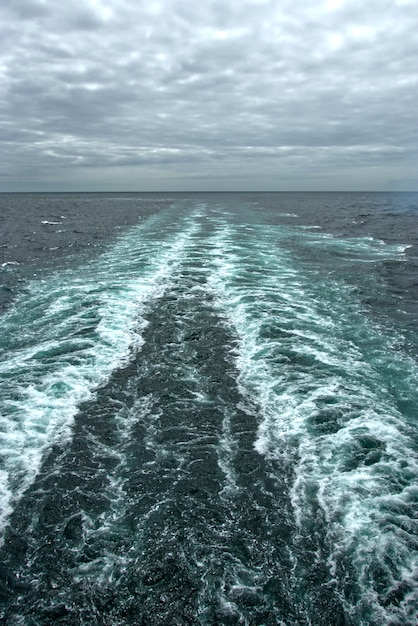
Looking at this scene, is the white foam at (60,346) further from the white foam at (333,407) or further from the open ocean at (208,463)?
the white foam at (333,407)

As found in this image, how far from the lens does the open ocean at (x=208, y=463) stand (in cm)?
481

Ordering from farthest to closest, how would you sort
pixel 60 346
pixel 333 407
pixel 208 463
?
pixel 60 346, pixel 333 407, pixel 208 463

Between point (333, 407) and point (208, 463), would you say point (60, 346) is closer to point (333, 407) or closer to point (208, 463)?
point (208, 463)

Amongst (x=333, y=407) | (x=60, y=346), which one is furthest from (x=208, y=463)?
(x=60, y=346)

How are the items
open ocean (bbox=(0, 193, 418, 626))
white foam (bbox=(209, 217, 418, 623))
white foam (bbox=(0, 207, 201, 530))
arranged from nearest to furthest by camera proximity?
open ocean (bbox=(0, 193, 418, 626)) → white foam (bbox=(209, 217, 418, 623)) → white foam (bbox=(0, 207, 201, 530))

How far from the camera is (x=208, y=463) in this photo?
6949mm

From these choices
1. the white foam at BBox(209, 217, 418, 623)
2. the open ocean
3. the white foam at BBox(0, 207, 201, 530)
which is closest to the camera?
the open ocean

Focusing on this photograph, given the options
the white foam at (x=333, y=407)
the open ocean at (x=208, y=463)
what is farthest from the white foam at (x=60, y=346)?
the white foam at (x=333, y=407)

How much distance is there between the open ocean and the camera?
15.8 ft

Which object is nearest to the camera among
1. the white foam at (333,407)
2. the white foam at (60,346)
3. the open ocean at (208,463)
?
the open ocean at (208,463)

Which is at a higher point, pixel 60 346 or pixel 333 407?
pixel 60 346

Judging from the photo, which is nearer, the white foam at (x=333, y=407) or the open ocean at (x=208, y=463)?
the open ocean at (x=208, y=463)

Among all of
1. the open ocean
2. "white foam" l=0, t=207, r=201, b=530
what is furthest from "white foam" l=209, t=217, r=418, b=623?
"white foam" l=0, t=207, r=201, b=530

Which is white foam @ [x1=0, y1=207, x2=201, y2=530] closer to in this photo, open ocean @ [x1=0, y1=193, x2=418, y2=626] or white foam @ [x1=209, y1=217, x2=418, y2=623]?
open ocean @ [x1=0, y1=193, x2=418, y2=626]
